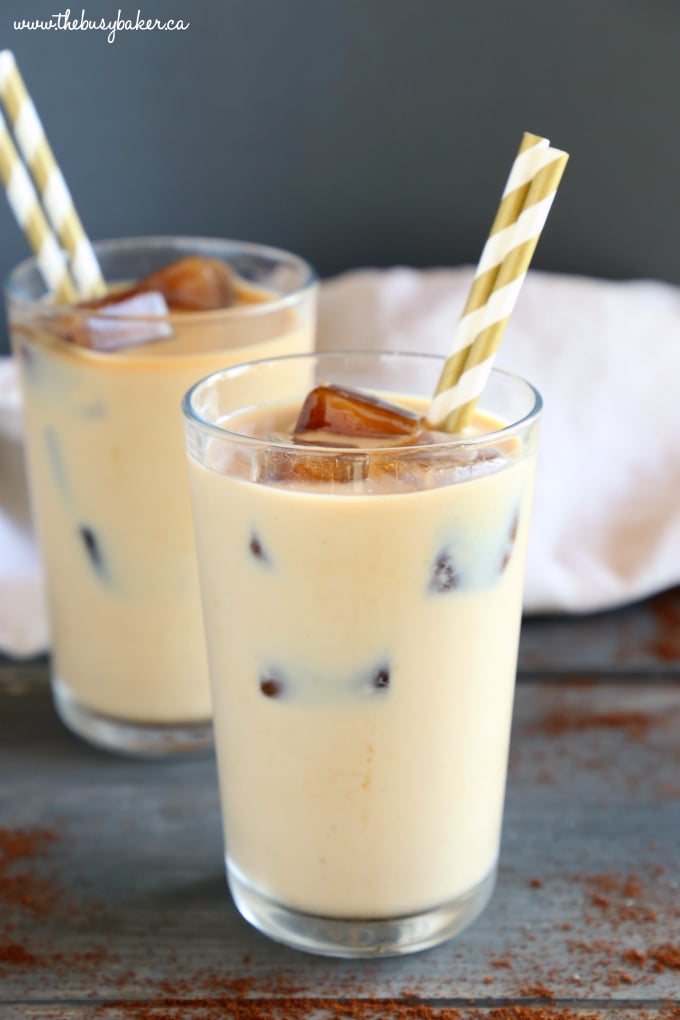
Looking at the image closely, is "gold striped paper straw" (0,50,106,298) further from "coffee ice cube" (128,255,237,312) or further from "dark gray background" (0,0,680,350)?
"dark gray background" (0,0,680,350)

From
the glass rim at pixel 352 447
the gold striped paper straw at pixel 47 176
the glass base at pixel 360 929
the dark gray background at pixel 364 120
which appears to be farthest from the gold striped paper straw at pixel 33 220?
the glass base at pixel 360 929

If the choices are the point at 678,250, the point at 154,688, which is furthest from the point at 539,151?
the point at 678,250

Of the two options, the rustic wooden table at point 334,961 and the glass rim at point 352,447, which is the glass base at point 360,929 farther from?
the glass rim at point 352,447

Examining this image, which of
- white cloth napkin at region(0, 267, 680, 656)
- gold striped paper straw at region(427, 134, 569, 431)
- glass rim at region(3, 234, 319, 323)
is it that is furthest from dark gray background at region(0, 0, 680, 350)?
gold striped paper straw at region(427, 134, 569, 431)

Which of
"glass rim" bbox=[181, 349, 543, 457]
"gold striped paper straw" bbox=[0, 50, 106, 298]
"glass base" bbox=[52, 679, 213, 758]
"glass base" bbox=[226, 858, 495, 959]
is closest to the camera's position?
"glass rim" bbox=[181, 349, 543, 457]

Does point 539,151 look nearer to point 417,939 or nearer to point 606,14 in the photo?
point 417,939
